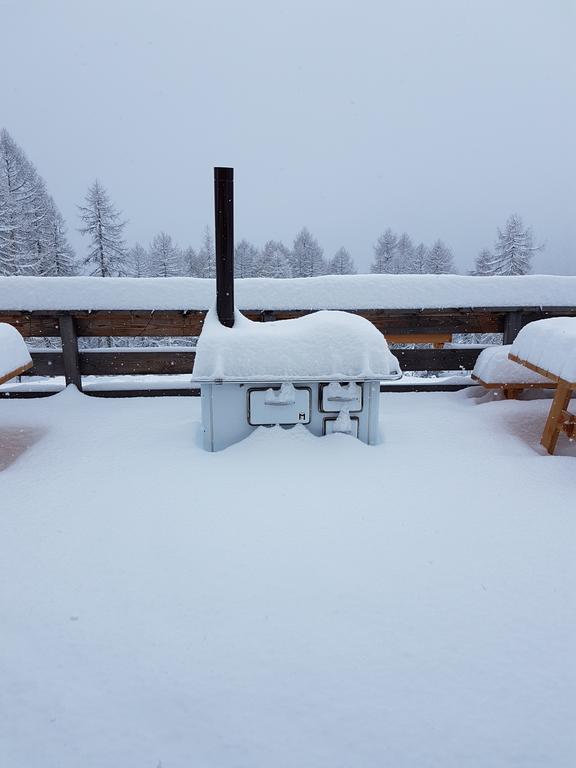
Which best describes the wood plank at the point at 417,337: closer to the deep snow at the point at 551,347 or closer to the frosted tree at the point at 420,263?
the deep snow at the point at 551,347

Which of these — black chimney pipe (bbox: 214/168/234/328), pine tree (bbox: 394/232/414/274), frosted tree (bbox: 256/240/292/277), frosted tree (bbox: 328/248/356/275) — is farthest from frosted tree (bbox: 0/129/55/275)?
pine tree (bbox: 394/232/414/274)

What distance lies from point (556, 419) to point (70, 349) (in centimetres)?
581

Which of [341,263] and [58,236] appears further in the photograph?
[341,263]

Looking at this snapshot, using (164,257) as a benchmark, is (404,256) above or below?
above

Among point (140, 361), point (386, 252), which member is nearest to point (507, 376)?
point (140, 361)

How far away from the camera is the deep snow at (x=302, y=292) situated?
586 cm

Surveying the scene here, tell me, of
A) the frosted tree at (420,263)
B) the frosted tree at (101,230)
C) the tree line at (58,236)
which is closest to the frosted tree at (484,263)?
the tree line at (58,236)

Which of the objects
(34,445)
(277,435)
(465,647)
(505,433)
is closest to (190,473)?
(277,435)

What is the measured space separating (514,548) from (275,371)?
2219 millimetres

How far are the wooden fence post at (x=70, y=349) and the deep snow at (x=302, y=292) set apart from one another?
0.72 ft

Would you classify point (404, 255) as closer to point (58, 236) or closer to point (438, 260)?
point (438, 260)

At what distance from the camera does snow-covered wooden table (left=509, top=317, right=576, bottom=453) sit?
3.90 m

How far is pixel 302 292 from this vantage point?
6.12m

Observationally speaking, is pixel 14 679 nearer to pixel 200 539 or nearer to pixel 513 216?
pixel 200 539
